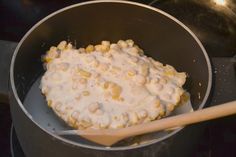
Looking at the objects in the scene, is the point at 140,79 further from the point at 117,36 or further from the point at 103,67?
the point at 117,36

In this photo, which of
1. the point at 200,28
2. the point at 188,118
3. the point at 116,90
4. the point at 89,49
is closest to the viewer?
the point at 188,118

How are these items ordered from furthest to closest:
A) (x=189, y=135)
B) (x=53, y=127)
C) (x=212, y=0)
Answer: (x=212, y=0), (x=53, y=127), (x=189, y=135)

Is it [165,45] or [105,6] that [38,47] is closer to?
[105,6]

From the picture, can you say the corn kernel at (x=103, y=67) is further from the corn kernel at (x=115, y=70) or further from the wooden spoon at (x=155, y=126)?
the wooden spoon at (x=155, y=126)

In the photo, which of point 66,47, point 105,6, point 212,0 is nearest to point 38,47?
point 66,47

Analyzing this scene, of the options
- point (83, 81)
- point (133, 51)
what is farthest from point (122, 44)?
point (83, 81)

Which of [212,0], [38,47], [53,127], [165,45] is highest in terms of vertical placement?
[212,0]

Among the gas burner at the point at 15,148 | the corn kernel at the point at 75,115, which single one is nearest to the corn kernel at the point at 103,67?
the corn kernel at the point at 75,115
